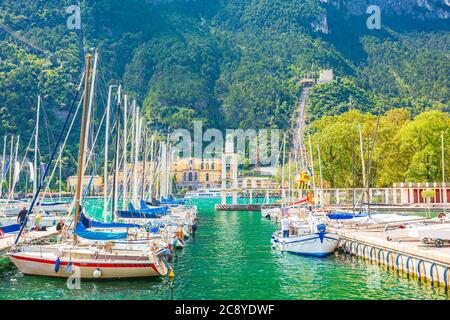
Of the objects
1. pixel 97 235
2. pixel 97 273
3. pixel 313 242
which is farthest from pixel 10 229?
pixel 313 242

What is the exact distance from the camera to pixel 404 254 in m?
30.2

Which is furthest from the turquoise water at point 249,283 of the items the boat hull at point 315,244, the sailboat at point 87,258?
the boat hull at point 315,244

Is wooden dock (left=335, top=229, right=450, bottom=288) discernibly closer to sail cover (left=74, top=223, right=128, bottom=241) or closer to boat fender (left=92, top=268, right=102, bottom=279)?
sail cover (left=74, top=223, right=128, bottom=241)

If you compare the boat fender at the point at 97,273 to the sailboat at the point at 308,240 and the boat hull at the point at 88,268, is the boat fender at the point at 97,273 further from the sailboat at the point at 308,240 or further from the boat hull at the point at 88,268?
the sailboat at the point at 308,240

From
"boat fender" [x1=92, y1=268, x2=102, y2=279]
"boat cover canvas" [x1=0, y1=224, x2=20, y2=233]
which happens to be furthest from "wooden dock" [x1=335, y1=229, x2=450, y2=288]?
"boat cover canvas" [x1=0, y1=224, x2=20, y2=233]

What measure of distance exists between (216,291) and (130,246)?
5929 mm

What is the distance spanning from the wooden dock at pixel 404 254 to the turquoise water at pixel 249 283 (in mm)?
550

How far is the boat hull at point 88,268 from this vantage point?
2777 centimetres

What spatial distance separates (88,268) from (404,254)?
1748 cm

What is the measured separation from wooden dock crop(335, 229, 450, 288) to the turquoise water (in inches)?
21.6

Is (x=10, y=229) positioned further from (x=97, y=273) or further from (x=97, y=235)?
(x=97, y=273)
